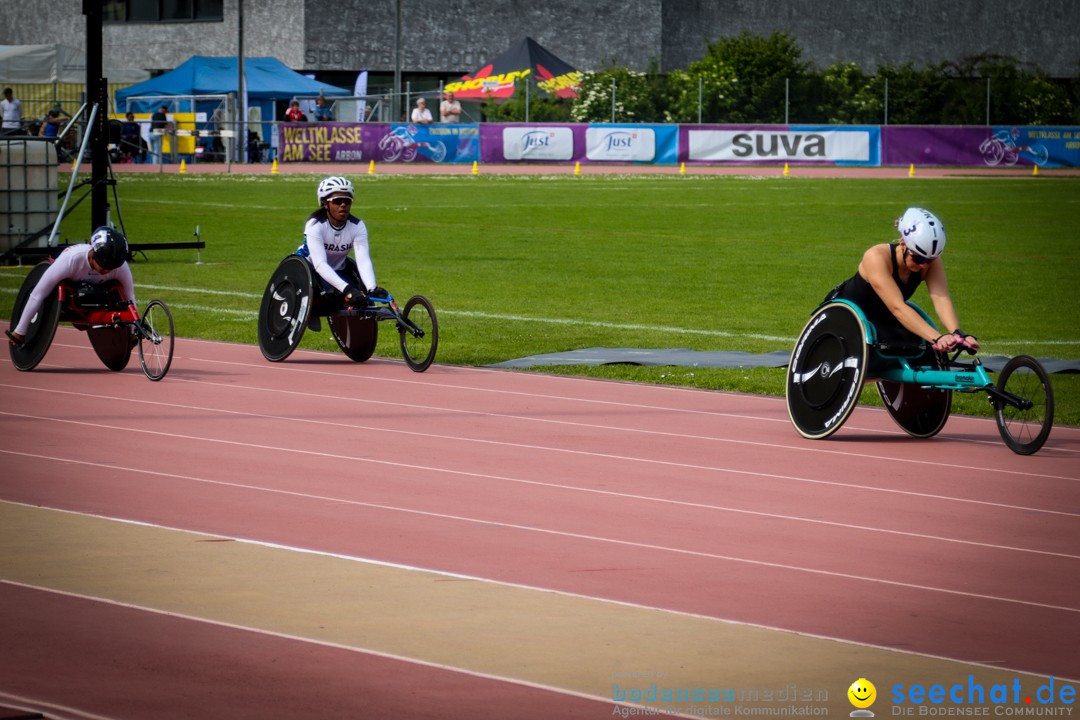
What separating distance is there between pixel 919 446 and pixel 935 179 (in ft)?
135

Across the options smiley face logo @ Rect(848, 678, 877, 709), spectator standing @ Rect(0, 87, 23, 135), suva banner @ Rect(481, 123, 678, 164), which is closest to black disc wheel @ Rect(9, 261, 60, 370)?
smiley face logo @ Rect(848, 678, 877, 709)

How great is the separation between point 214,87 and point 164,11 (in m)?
16.0

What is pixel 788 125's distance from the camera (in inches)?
2338

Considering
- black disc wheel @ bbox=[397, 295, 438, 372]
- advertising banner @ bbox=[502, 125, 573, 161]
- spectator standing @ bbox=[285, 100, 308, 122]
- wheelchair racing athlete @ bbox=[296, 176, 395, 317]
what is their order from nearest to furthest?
black disc wheel @ bbox=[397, 295, 438, 372] < wheelchair racing athlete @ bbox=[296, 176, 395, 317] < spectator standing @ bbox=[285, 100, 308, 122] < advertising banner @ bbox=[502, 125, 573, 161]

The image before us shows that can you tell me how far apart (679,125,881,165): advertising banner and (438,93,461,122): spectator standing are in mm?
7294

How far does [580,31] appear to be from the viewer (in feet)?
247

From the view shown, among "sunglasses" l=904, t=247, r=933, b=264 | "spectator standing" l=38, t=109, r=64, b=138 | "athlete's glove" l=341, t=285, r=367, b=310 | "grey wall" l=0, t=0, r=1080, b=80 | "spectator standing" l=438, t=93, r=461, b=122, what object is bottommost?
"athlete's glove" l=341, t=285, r=367, b=310

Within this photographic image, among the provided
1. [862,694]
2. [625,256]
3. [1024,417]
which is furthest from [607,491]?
[625,256]

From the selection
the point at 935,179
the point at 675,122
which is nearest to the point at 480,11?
the point at 675,122

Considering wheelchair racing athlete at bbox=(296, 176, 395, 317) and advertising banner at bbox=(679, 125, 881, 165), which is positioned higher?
advertising banner at bbox=(679, 125, 881, 165)

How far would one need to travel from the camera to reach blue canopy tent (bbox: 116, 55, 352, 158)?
60.8 meters

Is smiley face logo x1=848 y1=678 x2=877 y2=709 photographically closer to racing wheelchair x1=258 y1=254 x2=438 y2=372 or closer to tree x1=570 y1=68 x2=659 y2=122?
racing wheelchair x1=258 y1=254 x2=438 y2=372

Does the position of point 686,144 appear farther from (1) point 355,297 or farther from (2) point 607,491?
(2) point 607,491

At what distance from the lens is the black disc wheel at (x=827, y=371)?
1145 cm
